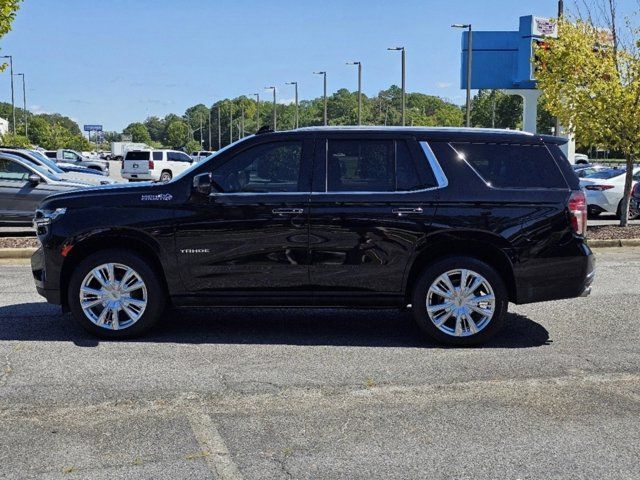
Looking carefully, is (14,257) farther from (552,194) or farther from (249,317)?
(552,194)

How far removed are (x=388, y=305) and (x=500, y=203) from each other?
1.27 metres

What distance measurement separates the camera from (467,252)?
22.1 ft

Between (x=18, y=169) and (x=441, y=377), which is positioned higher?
(x=18, y=169)

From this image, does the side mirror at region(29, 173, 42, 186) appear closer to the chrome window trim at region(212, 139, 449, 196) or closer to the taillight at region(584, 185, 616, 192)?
the chrome window trim at region(212, 139, 449, 196)

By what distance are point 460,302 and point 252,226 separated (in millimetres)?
1856

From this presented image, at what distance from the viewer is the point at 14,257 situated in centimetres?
1219

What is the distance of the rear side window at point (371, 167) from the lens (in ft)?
21.7

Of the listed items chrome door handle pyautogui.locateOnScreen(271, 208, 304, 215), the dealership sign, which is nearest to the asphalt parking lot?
chrome door handle pyautogui.locateOnScreen(271, 208, 304, 215)

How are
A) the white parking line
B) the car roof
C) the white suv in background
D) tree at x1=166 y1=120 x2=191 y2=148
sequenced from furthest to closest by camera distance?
tree at x1=166 y1=120 x2=191 y2=148, the white suv in background, the car roof, the white parking line

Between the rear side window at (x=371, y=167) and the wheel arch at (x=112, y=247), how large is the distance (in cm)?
161

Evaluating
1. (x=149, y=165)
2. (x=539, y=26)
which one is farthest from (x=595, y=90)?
(x=149, y=165)

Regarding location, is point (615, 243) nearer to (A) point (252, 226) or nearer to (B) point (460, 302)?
(B) point (460, 302)

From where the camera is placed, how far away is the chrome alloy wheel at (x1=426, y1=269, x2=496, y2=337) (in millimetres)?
6562

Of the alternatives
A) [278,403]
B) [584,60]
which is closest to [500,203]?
[278,403]
